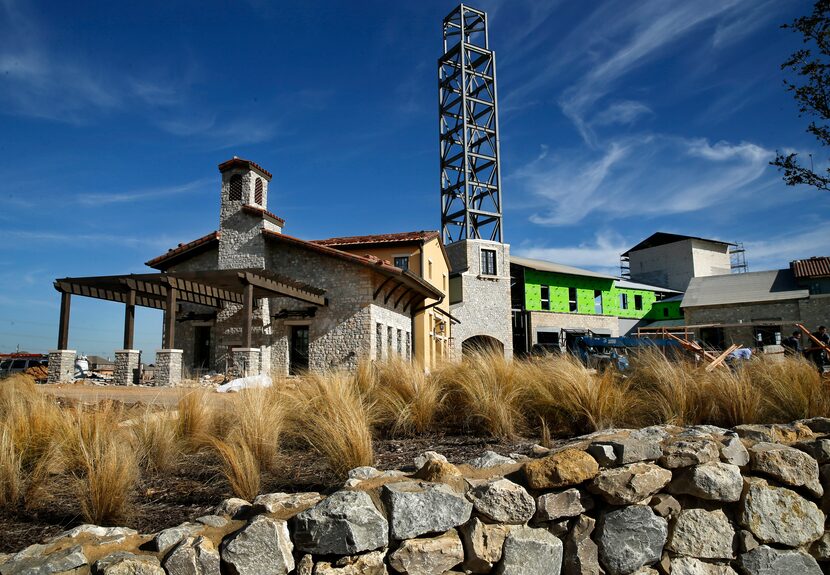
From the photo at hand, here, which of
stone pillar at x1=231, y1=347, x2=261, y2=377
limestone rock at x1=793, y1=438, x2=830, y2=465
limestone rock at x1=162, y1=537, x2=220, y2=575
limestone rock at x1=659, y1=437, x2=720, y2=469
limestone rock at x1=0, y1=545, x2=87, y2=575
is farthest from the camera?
stone pillar at x1=231, y1=347, x2=261, y2=377

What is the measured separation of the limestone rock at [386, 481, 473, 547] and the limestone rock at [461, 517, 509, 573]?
0.30 ft

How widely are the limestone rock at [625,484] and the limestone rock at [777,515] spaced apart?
0.84 metres

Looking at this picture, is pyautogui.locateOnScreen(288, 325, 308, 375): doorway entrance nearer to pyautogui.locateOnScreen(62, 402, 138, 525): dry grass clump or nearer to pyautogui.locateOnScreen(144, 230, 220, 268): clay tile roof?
pyautogui.locateOnScreen(144, 230, 220, 268): clay tile roof

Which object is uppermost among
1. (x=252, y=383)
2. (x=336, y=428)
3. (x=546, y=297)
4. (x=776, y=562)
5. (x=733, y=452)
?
(x=546, y=297)

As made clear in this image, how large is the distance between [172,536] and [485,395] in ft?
10.7

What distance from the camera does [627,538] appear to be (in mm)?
3398

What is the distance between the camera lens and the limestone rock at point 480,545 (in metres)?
3.05

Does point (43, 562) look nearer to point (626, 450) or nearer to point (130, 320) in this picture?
point (626, 450)

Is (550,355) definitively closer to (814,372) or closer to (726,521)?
(814,372)

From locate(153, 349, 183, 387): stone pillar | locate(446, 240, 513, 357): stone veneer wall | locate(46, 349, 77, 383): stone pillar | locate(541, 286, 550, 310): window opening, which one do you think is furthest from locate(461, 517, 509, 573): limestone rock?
locate(541, 286, 550, 310): window opening

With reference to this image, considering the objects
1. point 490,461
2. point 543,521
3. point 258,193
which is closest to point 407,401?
point 490,461

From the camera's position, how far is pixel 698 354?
919cm

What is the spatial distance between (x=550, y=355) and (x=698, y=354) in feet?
11.4

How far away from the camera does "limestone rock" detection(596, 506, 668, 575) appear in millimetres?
3369
